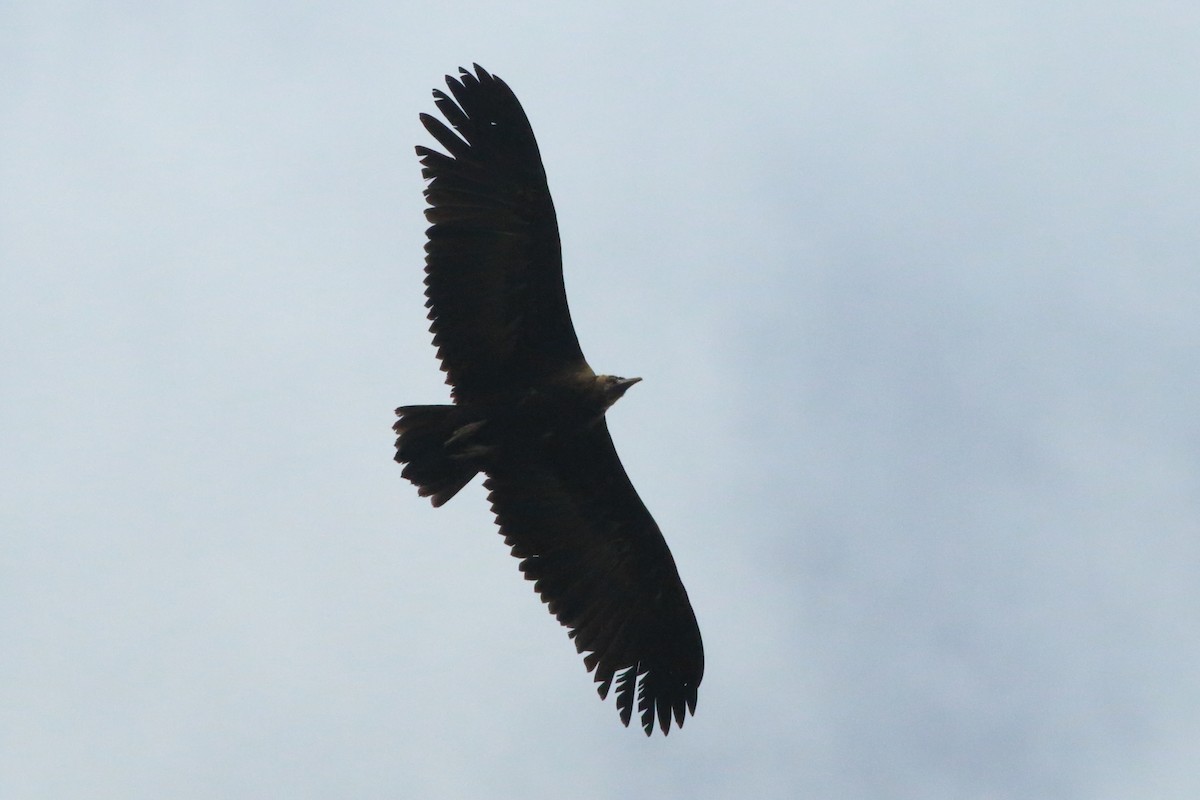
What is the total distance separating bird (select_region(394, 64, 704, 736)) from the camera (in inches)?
558

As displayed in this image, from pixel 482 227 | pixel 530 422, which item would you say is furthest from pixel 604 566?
pixel 482 227

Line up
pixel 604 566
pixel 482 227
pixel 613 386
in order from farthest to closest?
1. pixel 604 566
2. pixel 613 386
3. pixel 482 227

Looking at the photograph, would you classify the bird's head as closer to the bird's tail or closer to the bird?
the bird

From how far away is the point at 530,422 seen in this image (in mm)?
14805

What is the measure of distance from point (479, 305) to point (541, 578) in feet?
9.63

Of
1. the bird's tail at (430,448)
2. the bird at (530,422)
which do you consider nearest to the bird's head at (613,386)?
the bird at (530,422)

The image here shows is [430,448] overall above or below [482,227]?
below

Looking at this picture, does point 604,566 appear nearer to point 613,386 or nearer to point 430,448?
point 613,386

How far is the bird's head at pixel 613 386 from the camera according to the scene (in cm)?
1479

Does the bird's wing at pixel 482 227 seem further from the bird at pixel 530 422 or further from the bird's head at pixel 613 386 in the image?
the bird's head at pixel 613 386

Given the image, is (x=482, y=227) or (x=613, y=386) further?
(x=613, y=386)

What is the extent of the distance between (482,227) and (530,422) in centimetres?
197

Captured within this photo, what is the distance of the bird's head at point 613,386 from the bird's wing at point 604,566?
1.42 ft

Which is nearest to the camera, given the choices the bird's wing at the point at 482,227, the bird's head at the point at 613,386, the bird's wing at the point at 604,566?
the bird's wing at the point at 482,227
